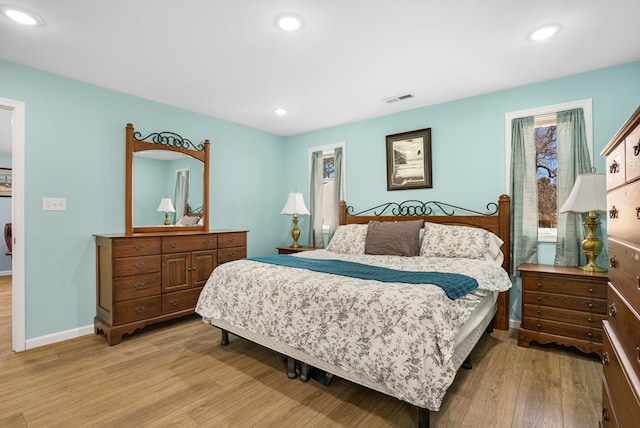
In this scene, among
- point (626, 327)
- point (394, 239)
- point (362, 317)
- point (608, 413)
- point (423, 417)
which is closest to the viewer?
point (626, 327)

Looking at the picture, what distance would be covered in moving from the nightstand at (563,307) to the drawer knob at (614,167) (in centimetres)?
153

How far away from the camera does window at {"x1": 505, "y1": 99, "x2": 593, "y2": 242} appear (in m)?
3.06

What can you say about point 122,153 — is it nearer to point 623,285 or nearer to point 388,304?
point 388,304

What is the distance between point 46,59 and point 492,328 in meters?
4.73

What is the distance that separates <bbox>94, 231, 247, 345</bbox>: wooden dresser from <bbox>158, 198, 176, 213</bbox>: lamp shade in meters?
0.46

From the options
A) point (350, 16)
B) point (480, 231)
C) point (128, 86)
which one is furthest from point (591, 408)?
point (128, 86)

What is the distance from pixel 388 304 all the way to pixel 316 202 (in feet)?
10.4

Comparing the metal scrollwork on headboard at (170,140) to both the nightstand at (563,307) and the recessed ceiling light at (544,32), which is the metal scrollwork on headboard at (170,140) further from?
the nightstand at (563,307)

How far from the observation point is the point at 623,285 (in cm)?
112

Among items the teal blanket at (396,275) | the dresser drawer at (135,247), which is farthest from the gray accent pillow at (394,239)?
the dresser drawer at (135,247)

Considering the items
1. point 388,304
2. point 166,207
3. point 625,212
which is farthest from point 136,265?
point 625,212

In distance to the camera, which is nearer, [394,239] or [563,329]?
[563,329]

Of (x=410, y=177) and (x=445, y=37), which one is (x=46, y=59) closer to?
(x=445, y=37)

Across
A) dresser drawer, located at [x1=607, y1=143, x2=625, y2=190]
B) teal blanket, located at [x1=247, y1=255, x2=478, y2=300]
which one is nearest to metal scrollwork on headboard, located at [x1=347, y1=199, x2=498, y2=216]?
teal blanket, located at [x1=247, y1=255, x2=478, y2=300]
